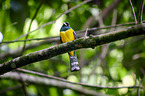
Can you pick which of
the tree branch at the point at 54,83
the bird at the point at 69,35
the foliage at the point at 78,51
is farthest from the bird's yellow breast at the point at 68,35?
the tree branch at the point at 54,83

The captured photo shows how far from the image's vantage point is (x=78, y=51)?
222 cm

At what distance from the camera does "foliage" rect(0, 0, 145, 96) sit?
2957 millimetres

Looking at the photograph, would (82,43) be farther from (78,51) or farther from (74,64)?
(78,51)

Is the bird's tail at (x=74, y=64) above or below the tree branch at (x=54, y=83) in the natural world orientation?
above

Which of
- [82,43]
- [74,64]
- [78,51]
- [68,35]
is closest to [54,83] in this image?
[78,51]

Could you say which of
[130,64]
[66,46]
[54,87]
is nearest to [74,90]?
[54,87]

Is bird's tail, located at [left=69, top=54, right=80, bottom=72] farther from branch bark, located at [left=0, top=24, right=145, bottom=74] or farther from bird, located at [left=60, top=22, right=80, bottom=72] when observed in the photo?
branch bark, located at [left=0, top=24, right=145, bottom=74]

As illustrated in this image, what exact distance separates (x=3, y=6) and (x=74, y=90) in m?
2.42

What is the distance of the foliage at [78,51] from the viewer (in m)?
2.96

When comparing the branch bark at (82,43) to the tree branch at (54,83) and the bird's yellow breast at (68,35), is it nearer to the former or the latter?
the bird's yellow breast at (68,35)

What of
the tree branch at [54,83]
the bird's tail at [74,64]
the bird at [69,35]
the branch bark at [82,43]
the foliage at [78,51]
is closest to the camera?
the branch bark at [82,43]

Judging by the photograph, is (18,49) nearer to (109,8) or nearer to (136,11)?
(109,8)

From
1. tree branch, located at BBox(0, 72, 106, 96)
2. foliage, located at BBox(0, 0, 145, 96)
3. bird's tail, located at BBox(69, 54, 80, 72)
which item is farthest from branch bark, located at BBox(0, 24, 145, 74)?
tree branch, located at BBox(0, 72, 106, 96)

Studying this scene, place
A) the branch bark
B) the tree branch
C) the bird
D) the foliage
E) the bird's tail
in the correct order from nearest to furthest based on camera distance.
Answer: the branch bark
the bird's tail
the bird
the foliage
the tree branch
